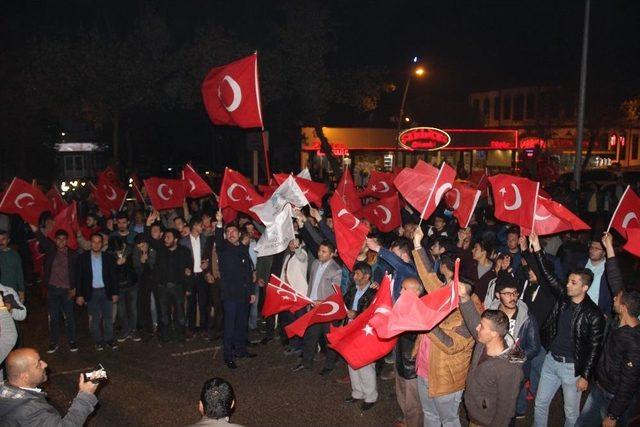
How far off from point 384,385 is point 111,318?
13.4 ft

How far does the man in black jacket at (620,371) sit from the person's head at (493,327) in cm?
116

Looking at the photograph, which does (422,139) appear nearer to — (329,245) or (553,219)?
(329,245)

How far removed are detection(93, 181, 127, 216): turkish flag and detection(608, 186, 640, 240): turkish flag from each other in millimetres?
9639

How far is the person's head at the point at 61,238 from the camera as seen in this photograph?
27.6 feet

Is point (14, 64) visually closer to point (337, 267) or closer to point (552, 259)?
point (337, 267)

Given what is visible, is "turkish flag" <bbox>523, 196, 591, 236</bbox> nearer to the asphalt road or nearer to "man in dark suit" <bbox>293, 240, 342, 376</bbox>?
the asphalt road

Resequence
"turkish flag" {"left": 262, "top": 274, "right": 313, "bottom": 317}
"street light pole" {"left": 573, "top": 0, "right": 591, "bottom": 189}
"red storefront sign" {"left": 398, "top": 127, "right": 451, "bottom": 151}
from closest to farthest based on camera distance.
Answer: "turkish flag" {"left": 262, "top": 274, "right": 313, "bottom": 317} → "street light pole" {"left": 573, "top": 0, "right": 591, "bottom": 189} → "red storefront sign" {"left": 398, "top": 127, "right": 451, "bottom": 151}

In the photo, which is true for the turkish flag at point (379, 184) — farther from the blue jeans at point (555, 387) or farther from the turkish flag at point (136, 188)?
the blue jeans at point (555, 387)

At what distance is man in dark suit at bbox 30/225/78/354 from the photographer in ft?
27.2

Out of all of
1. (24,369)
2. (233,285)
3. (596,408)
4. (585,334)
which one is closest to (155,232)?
(233,285)

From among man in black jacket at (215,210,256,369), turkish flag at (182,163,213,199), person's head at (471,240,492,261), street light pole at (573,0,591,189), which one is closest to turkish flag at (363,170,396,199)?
turkish flag at (182,163,213,199)

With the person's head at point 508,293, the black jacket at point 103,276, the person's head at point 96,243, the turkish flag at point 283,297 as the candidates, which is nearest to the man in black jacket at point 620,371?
the person's head at point 508,293

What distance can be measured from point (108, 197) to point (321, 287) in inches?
265

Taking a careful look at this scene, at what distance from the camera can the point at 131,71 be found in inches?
925
